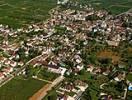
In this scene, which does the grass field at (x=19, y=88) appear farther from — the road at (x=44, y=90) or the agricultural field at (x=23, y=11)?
the agricultural field at (x=23, y=11)

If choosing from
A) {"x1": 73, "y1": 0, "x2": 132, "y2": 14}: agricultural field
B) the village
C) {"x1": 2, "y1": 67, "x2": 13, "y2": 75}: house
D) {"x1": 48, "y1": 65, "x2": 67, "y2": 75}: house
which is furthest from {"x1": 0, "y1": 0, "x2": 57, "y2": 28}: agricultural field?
{"x1": 48, "y1": 65, "x2": 67, "y2": 75}: house

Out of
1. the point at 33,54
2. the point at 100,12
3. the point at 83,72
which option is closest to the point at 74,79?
the point at 83,72

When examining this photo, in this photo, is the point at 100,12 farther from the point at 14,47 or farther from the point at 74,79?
the point at 74,79

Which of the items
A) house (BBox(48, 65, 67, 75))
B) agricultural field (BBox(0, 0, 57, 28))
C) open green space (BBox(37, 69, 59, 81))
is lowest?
open green space (BBox(37, 69, 59, 81))

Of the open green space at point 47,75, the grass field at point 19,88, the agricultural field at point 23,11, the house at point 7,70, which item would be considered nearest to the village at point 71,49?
the house at point 7,70

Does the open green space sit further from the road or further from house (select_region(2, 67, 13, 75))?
house (select_region(2, 67, 13, 75))

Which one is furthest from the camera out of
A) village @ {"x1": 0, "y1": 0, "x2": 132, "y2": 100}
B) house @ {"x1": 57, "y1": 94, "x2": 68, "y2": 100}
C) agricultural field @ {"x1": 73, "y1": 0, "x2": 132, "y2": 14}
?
agricultural field @ {"x1": 73, "y1": 0, "x2": 132, "y2": 14}
